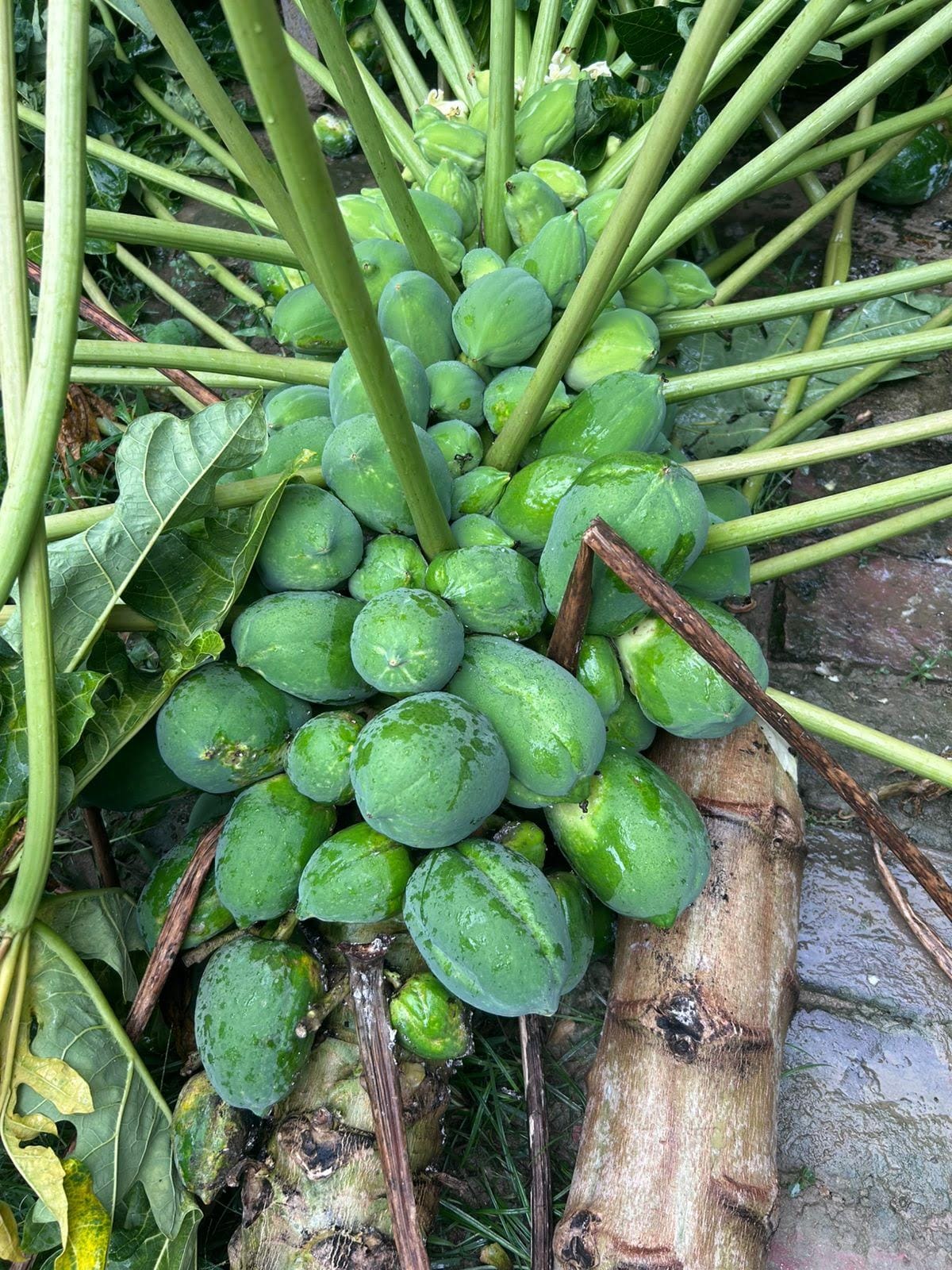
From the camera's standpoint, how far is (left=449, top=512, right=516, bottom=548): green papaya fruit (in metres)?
1.59

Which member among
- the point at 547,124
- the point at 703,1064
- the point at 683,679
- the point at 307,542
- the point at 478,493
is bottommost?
the point at 703,1064

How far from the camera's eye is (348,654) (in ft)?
4.77

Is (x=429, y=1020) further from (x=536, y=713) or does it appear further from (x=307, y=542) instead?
(x=307, y=542)

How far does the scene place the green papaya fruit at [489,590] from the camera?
4.83 feet

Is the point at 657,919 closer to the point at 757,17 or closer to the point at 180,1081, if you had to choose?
the point at 180,1081

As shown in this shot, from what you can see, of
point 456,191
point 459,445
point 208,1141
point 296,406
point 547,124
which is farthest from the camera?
point 547,124

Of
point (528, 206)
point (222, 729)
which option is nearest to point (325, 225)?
point (222, 729)

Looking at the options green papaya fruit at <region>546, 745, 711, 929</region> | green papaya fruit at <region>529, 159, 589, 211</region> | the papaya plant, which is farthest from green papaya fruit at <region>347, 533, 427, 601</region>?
green papaya fruit at <region>529, 159, 589, 211</region>

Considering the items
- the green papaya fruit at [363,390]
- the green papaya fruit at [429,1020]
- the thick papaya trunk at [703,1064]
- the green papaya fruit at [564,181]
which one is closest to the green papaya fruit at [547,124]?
the green papaya fruit at [564,181]

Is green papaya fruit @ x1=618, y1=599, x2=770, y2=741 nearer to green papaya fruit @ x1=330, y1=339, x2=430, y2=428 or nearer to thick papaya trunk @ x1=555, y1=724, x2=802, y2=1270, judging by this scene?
thick papaya trunk @ x1=555, y1=724, x2=802, y2=1270

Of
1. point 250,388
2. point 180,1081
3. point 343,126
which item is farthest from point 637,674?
point 343,126

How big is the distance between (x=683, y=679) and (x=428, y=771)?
0.49m

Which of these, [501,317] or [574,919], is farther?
[501,317]

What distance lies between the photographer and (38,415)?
121 cm
